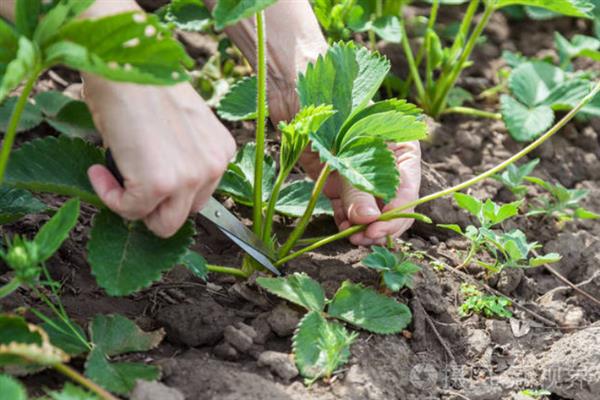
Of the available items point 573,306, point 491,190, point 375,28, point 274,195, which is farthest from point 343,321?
point 375,28

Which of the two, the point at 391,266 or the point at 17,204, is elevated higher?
the point at 17,204

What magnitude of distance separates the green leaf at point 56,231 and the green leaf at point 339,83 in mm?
491

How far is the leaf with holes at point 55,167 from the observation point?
156 cm

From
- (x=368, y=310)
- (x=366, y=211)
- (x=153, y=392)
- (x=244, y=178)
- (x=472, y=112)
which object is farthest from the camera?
(x=472, y=112)

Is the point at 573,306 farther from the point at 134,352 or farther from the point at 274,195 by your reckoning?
the point at 134,352

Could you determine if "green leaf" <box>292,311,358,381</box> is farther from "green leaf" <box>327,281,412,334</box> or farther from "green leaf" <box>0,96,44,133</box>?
"green leaf" <box>0,96,44,133</box>

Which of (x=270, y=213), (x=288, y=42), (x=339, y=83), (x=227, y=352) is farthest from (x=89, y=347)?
(x=288, y=42)

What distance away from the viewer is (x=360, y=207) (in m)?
1.78

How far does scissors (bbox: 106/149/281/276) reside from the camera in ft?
5.60

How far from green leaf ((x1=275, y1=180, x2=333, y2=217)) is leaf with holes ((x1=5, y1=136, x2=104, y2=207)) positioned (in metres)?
0.43

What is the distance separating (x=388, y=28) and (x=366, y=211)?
2.65ft

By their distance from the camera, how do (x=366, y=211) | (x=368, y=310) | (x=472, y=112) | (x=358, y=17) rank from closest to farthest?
(x=368, y=310) < (x=366, y=211) < (x=358, y=17) < (x=472, y=112)

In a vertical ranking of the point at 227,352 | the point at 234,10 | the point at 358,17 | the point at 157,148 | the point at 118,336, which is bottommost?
the point at 227,352

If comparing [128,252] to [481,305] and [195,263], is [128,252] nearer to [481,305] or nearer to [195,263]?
[195,263]
